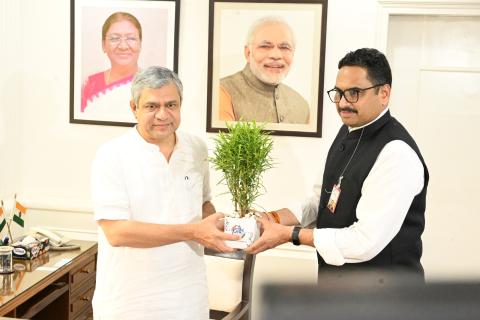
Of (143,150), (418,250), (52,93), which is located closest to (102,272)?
(143,150)

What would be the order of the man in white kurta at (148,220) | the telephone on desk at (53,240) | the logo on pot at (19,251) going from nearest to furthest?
the man in white kurta at (148,220), the logo on pot at (19,251), the telephone on desk at (53,240)

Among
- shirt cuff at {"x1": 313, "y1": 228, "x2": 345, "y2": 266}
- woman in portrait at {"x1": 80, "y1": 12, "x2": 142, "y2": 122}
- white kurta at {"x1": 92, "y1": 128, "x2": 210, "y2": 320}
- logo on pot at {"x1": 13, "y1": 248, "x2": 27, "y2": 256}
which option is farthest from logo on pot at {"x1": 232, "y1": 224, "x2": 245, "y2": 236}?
woman in portrait at {"x1": 80, "y1": 12, "x2": 142, "y2": 122}

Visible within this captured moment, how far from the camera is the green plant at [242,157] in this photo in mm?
1760

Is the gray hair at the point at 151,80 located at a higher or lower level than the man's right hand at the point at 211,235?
higher

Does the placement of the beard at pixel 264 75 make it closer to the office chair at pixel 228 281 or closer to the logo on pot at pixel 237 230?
the office chair at pixel 228 281

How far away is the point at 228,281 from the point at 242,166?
0.91 meters

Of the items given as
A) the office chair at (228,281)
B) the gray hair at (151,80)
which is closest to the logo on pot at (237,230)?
the gray hair at (151,80)

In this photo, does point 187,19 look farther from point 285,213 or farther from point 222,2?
point 285,213

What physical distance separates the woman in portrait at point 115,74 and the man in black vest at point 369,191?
5.90ft

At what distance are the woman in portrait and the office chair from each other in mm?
1348

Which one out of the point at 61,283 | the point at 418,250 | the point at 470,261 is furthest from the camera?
the point at 470,261

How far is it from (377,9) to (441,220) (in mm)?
1325

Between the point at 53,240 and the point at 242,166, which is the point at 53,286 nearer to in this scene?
the point at 53,240

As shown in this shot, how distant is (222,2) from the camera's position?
3354mm
